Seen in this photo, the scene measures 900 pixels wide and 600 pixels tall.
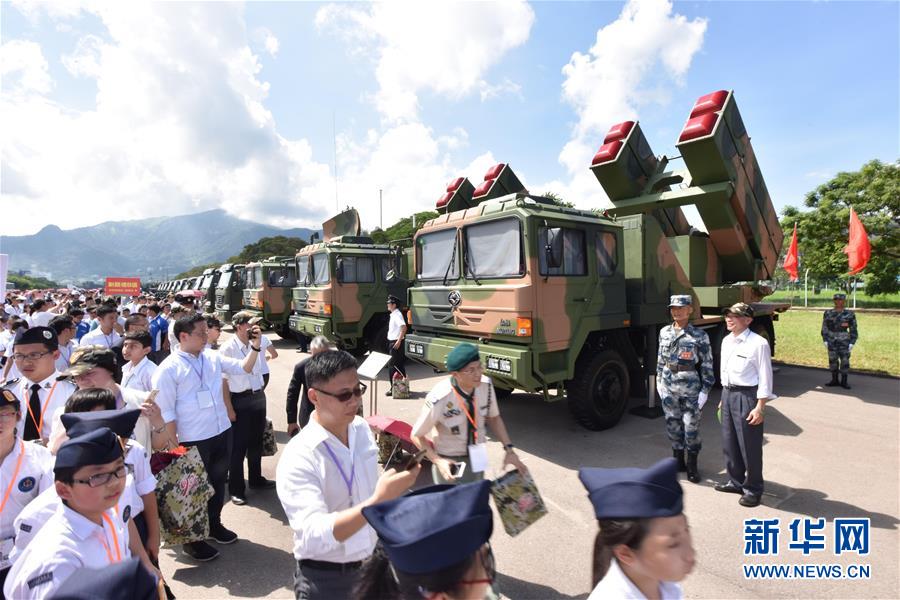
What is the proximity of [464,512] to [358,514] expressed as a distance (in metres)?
0.40

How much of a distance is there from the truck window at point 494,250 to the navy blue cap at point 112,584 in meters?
4.27

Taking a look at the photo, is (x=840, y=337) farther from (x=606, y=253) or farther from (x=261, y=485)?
(x=261, y=485)

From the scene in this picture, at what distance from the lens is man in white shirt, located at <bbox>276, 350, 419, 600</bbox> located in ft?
4.78

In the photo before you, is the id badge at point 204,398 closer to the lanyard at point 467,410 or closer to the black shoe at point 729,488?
the lanyard at point 467,410

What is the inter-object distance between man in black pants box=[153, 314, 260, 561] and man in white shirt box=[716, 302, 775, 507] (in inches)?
160

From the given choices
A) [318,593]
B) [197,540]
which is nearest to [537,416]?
[197,540]

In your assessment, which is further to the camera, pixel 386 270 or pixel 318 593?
pixel 386 270

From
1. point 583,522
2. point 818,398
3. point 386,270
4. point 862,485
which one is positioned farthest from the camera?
point 386,270

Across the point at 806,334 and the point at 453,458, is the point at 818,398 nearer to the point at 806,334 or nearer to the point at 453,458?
the point at 453,458

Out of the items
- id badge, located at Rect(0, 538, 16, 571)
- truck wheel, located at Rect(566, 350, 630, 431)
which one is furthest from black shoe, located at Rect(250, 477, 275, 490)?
truck wheel, located at Rect(566, 350, 630, 431)

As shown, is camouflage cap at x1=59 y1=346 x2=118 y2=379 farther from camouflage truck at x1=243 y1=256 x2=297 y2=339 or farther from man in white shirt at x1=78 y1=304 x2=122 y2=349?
camouflage truck at x1=243 y1=256 x2=297 y2=339

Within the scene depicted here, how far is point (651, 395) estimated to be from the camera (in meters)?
6.11

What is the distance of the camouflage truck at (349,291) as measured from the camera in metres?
9.52

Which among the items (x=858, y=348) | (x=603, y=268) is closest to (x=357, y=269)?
(x=603, y=268)
